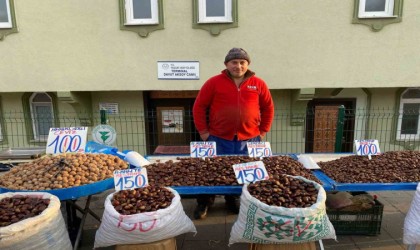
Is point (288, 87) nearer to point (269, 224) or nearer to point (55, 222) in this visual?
point (269, 224)

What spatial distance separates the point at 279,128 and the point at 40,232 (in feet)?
17.6

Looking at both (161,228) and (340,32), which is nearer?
(161,228)

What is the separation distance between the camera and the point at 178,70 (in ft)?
17.9

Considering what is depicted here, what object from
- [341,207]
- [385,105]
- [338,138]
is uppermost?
[385,105]

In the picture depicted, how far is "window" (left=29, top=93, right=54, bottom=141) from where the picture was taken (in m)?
6.39

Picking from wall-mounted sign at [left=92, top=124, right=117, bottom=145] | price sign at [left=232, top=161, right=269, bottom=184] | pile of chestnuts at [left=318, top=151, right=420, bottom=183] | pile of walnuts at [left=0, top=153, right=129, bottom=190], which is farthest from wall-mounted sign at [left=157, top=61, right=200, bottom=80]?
price sign at [left=232, top=161, right=269, bottom=184]

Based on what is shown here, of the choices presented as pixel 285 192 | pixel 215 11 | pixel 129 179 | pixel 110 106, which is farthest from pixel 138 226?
pixel 110 106

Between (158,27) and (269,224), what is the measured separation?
15.2ft

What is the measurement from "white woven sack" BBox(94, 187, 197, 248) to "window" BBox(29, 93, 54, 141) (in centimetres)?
556

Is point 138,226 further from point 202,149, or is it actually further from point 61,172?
point 202,149

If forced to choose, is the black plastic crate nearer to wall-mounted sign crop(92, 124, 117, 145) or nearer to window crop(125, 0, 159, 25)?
wall-mounted sign crop(92, 124, 117, 145)

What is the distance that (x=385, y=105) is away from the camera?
627 cm

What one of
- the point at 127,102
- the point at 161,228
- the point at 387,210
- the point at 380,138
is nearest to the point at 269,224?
the point at 161,228

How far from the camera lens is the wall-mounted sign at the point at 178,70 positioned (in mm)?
5457
